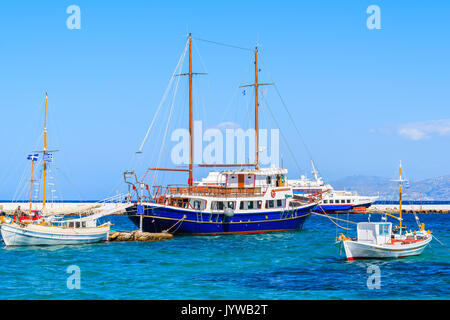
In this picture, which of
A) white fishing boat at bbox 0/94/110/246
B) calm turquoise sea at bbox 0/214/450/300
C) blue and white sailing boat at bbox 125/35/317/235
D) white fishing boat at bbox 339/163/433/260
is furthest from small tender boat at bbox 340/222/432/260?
white fishing boat at bbox 0/94/110/246

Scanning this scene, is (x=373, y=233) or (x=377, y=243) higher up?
(x=373, y=233)

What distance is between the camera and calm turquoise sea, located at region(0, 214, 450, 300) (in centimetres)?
2561

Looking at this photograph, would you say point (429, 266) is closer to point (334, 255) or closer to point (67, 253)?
point (334, 255)

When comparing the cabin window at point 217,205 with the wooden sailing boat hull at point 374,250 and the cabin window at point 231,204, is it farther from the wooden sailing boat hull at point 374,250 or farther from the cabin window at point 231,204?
the wooden sailing boat hull at point 374,250

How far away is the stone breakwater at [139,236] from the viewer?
4828cm

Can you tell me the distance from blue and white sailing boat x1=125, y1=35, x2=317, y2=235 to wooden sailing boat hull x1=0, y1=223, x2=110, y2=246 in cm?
639

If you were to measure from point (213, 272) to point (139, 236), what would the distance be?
18.1m

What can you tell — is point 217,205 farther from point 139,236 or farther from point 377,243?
point 377,243

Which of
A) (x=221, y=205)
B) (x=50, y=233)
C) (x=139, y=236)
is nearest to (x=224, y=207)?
(x=221, y=205)

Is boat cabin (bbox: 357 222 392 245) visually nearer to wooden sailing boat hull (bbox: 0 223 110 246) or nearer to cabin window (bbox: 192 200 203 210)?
cabin window (bbox: 192 200 203 210)

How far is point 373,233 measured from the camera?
3584 cm

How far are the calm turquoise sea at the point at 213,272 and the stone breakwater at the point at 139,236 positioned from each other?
7.79ft
